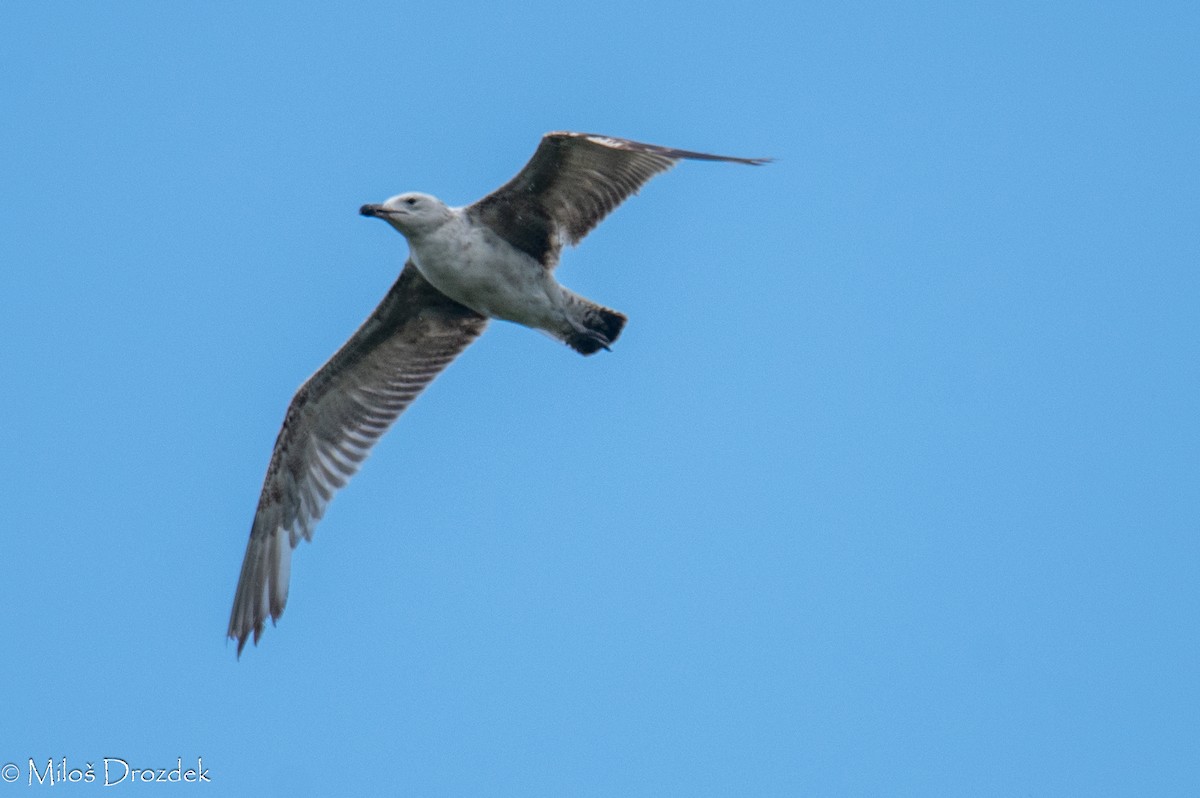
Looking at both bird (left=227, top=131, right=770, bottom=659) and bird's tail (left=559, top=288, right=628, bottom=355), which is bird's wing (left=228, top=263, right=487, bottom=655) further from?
bird's tail (left=559, top=288, right=628, bottom=355)

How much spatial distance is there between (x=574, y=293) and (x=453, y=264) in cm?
100

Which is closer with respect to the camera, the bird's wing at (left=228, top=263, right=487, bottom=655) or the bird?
the bird

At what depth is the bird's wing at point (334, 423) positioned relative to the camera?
40.0 feet

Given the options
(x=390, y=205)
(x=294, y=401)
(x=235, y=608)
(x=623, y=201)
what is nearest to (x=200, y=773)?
→ (x=235, y=608)

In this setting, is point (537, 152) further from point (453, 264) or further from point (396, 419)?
point (396, 419)

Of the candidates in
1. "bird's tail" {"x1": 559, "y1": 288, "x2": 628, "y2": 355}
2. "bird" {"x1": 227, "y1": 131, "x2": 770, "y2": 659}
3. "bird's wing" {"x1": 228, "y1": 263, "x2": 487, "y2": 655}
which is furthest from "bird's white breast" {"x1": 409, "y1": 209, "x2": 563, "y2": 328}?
"bird's wing" {"x1": 228, "y1": 263, "x2": 487, "y2": 655}

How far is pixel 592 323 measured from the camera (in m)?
11.5

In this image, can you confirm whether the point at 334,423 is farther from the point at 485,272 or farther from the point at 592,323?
the point at 592,323

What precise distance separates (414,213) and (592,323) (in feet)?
5.34

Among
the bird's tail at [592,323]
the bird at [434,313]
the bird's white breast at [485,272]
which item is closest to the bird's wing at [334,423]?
the bird at [434,313]

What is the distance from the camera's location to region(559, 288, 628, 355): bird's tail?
11.5m

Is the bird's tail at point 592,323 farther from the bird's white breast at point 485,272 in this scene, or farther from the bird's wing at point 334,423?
the bird's wing at point 334,423

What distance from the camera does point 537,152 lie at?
10711 millimetres

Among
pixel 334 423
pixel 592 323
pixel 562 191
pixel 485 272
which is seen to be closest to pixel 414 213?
pixel 485 272
